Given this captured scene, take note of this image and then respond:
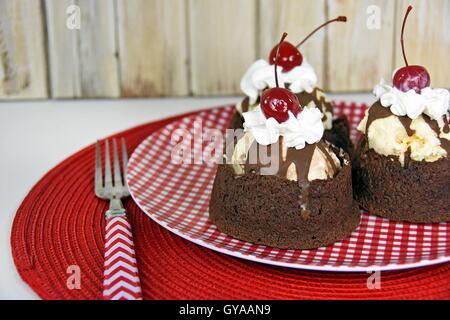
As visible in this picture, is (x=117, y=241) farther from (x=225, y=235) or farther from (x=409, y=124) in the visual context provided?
(x=409, y=124)

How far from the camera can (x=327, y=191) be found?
166 cm

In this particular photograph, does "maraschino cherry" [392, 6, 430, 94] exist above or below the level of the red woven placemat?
above

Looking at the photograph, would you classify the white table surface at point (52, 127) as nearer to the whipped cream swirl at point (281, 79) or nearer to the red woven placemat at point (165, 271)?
the red woven placemat at point (165, 271)

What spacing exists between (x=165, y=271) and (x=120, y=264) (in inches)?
4.2

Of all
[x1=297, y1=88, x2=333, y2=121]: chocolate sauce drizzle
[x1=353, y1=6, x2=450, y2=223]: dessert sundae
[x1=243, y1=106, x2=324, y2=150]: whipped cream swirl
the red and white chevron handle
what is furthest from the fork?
[x1=353, y1=6, x2=450, y2=223]: dessert sundae

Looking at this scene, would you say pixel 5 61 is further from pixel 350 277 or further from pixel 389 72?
pixel 350 277

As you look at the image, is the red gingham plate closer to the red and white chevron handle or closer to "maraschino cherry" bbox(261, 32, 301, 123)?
the red and white chevron handle

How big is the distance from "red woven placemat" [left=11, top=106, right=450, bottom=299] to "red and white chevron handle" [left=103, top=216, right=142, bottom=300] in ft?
0.12

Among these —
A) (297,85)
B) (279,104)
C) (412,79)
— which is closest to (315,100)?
(297,85)

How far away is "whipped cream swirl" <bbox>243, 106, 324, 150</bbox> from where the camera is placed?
165 centimetres

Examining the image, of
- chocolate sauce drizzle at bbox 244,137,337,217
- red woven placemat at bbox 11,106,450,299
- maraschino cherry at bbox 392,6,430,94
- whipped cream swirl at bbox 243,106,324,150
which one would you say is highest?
maraschino cherry at bbox 392,6,430,94

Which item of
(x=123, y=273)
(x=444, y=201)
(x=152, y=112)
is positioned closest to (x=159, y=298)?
(x=123, y=273)

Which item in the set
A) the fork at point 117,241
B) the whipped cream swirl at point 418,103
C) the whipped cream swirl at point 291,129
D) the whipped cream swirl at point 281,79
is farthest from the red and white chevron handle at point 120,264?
the whipped cream swirl at point 418,103

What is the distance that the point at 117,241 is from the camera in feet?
5.26
